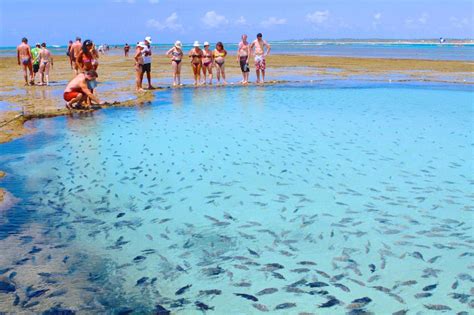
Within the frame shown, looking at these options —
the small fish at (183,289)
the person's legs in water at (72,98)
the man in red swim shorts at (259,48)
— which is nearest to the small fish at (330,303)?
the small fish at (183,289)

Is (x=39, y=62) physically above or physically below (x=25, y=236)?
above

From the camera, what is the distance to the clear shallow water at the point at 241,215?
5.79 metres

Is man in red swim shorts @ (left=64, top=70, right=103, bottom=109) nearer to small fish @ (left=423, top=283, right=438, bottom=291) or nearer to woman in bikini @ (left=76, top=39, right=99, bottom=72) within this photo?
woman in bikini @ (left=76, top=39, right=99, bottom=72)

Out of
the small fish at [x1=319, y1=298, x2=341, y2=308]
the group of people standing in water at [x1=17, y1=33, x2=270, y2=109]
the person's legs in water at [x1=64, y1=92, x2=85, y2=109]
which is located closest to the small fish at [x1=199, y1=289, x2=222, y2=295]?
the small fish at [x1=319, y1=298, x2=341, y2=308]

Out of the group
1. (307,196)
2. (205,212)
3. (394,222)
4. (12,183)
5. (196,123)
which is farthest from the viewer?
(196,123)

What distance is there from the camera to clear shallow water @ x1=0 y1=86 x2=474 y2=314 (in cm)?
579

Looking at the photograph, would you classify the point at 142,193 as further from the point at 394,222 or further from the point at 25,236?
the point at 394,222

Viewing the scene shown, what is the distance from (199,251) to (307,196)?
2928 millimetres

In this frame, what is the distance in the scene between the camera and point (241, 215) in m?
8.15

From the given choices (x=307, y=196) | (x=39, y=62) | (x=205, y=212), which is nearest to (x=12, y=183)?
(x=205, y=212)

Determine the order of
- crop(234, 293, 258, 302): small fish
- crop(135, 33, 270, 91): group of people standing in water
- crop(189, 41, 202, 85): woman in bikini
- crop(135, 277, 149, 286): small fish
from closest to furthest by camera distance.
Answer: crop(234, 293, 258, 302): small fish → crop(135, 277, 149, 286): small fish → crop(135, 33, 270, 91): group of people standing in water → crop(189, 41, 202, 85): woman in bikini

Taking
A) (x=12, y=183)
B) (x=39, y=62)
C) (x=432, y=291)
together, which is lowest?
(x=432, y=291)

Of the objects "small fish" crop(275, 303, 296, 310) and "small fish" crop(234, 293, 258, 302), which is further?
"small fish" crop(234, 293, 258, 302)

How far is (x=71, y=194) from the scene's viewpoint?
9039 millimetres
